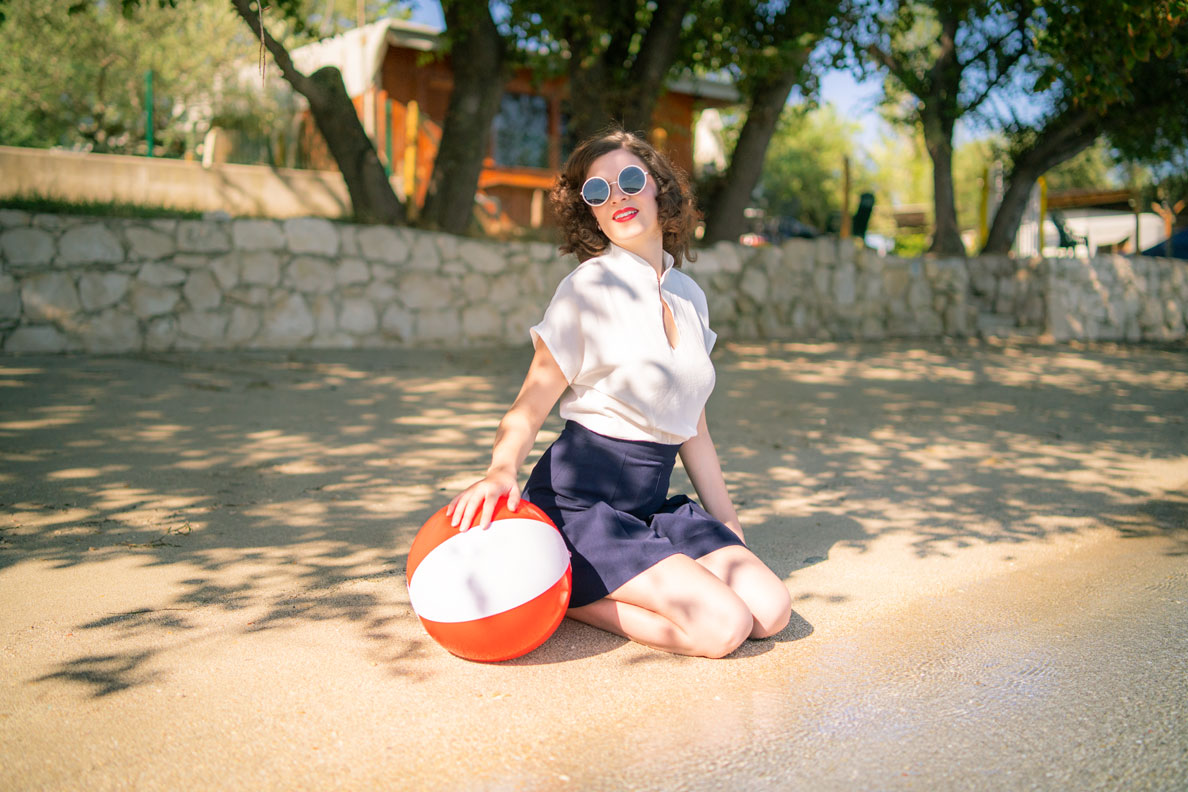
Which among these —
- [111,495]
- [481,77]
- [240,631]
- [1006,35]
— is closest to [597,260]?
[240,631]

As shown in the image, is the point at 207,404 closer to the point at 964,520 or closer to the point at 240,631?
the point at 240,631

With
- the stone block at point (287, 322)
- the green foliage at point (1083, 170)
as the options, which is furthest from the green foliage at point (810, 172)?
the stone block at point (287, 322)

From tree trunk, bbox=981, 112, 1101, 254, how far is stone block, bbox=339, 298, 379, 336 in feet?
36.3

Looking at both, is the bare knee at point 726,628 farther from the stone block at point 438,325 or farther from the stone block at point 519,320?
the stone block at point 519,320

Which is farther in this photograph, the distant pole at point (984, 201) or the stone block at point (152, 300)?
the distant pole at point (984, 201)

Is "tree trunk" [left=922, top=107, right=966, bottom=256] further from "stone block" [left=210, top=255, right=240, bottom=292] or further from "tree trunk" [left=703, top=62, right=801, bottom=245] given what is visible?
"stone block" [left=210, top=255, right=240, bottom=292]

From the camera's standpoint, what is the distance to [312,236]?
1010 cm

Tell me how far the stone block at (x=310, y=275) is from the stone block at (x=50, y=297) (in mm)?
2021

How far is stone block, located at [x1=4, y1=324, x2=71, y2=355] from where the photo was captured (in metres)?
8.66

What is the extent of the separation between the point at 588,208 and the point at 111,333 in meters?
7.21

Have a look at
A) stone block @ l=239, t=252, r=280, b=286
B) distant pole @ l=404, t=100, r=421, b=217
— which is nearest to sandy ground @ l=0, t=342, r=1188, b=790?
stone block @ l=239, t=252, r=280, b=286

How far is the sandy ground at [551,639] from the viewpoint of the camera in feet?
8.06

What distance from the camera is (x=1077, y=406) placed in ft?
29.5

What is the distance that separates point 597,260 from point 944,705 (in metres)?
1.83
